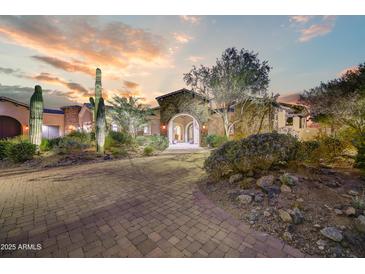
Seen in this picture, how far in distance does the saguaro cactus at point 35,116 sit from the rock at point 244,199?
11.5 m

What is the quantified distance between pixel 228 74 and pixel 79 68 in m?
9.62

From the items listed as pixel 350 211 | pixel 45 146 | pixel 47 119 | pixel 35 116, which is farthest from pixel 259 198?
pixel 47 119

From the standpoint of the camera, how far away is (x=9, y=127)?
621 inches

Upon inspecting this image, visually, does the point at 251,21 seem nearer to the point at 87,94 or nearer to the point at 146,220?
the point at 146,220

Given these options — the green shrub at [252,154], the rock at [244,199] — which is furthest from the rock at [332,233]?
the green shrub at [252,154]

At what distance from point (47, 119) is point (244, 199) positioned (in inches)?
955

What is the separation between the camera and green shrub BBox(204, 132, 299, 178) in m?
4.08

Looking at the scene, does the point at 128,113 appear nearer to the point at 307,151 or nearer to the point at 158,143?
the point at 158,143

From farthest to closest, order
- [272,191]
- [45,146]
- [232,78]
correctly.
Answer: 1. [232,78]
2. [45,146]
3. [272,191]

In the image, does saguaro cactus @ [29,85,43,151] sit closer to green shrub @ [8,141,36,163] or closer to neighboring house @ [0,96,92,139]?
green shrub @ [8,141,36,163]

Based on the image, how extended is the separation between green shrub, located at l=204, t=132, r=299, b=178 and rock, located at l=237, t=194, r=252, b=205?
3.23 feet

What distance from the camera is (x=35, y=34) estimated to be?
4895 millimetres

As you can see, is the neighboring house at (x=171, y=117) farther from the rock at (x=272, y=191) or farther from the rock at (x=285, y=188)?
the rock at (x=272, y=191)

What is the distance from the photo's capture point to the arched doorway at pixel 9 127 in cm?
1534
